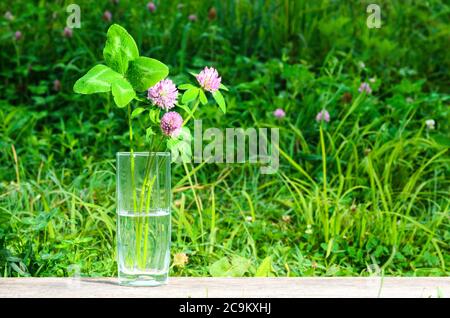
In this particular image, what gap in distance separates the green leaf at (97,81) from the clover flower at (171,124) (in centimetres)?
14

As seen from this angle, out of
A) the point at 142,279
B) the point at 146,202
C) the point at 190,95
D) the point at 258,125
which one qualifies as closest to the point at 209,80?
the point at 190,95

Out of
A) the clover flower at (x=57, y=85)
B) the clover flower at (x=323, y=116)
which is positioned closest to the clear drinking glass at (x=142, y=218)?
the clover flower at (x=323, y=116)

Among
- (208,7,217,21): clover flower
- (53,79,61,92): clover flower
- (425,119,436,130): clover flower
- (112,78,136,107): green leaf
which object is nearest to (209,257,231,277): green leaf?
(112,78,136,107): green leaf

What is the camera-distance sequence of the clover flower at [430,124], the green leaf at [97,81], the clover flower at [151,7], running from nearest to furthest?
the green leaf at [97,81] → the clover flower at [430,124] → the clover flower at [151,7]

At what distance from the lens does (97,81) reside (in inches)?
73.8

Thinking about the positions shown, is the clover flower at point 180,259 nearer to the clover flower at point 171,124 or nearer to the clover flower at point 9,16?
the clover flower at point 171,124

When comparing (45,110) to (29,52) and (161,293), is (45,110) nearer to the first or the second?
(29,52)

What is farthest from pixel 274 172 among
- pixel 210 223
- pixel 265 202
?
pixel 210 223

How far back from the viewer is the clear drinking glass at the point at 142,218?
76.9 inches

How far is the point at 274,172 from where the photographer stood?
3.50m

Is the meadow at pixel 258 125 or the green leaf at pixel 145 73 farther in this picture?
the meadow at pixel 258 125

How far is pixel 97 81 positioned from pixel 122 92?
0.20 ft

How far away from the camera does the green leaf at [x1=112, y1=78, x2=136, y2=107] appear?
6.09 feet
